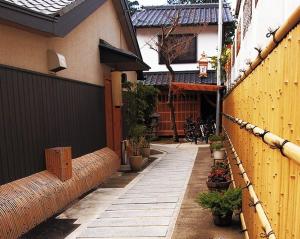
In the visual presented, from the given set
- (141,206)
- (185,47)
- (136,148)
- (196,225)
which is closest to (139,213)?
(141,206)

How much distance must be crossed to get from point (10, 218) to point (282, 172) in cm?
423

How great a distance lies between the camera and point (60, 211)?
7.00 meters

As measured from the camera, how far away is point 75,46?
891 centimetres

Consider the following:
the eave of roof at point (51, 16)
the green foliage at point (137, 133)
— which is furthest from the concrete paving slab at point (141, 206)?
the green foliage at point (137, 133)

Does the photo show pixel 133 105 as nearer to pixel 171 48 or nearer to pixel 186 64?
pixel 171 48

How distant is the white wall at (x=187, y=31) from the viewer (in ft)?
71.2

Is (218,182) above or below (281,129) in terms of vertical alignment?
below

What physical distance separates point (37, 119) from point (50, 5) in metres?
2.36

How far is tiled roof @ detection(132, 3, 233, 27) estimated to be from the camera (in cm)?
2195

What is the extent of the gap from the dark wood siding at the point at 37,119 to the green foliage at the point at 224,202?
319 centimetres

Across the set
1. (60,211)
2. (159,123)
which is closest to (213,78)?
(159,123)

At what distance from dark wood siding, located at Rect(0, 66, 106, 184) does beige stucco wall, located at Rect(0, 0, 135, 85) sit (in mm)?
242

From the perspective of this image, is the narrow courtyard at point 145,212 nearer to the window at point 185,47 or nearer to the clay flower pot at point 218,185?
the clay flower pot at point 218,185

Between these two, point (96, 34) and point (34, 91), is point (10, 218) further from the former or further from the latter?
point (96, 34)
